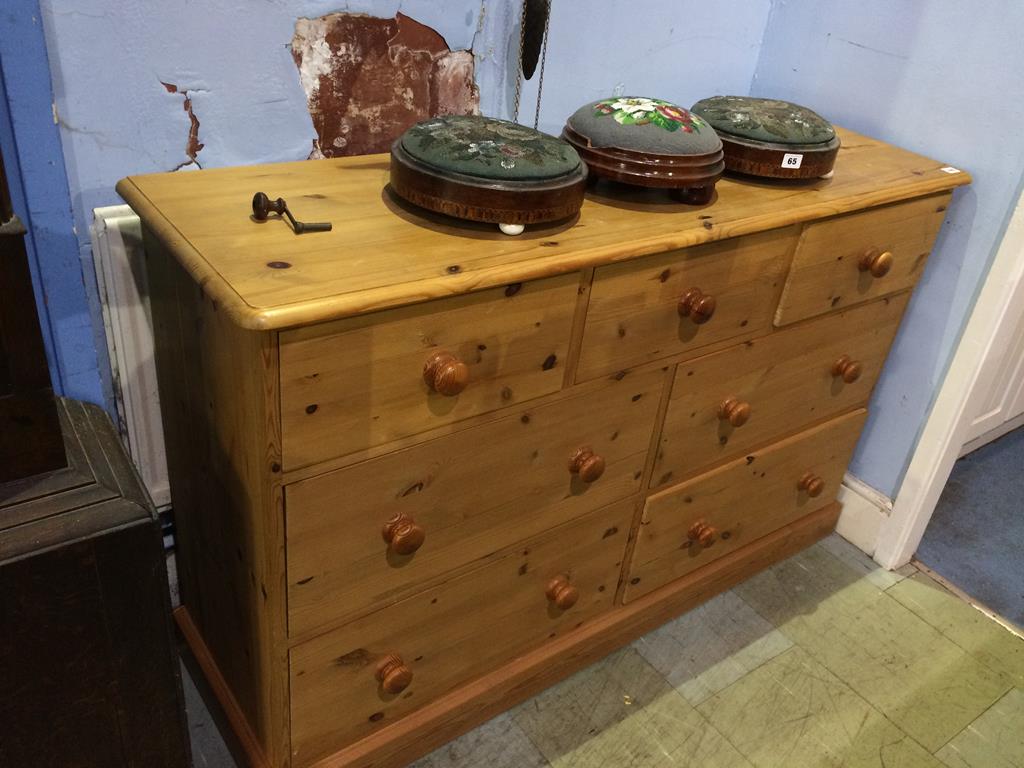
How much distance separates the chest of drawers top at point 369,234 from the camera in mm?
980

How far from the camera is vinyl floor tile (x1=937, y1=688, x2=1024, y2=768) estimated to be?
1610 millimetres

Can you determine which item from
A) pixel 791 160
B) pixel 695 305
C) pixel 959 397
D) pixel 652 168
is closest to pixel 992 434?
pixel 959 397

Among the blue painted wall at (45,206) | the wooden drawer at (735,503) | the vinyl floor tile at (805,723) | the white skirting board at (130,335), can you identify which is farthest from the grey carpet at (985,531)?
the blue painted wall at (45,206)

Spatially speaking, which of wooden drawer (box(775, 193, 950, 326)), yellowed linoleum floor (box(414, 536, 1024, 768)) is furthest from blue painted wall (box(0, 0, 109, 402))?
wooden drawer (box(775, 193, 950, 326))

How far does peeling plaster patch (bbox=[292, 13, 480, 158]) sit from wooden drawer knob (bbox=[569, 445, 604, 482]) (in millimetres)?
614

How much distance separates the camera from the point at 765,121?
148 cm

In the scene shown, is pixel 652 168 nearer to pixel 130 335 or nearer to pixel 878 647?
pixel 130 335

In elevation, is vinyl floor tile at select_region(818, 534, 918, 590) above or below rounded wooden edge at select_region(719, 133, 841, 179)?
below

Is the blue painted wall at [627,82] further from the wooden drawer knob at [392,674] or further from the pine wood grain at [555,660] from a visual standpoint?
the wooden drawer knob at [392,674]

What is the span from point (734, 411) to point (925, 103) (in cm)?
75

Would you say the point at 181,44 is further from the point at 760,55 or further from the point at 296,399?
the point at 760,55

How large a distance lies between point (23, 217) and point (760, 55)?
59.1 inches

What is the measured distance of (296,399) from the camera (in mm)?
1012

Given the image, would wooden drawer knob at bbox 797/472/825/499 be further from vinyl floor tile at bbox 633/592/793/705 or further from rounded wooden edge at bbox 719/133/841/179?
rounded wooden edge at bbox 719/133/841/179
